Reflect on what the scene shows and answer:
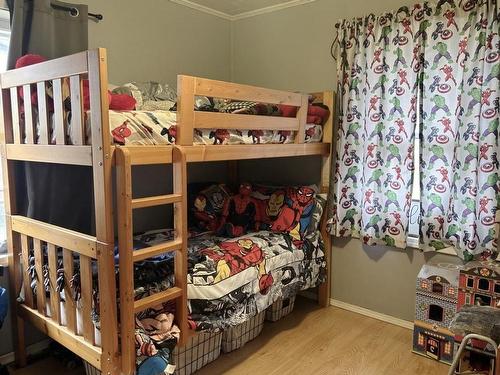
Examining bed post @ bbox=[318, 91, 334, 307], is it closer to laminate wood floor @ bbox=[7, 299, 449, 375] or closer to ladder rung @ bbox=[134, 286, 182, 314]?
laminate wood floor @ bbox=[7, 299, 449, 375]

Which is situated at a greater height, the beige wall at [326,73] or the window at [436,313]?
the beige wall at [326,73]

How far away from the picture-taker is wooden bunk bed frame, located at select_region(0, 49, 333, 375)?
1.65 metres

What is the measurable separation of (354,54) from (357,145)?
65 cm

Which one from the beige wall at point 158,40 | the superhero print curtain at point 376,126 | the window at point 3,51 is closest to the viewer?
the window at point 3,51

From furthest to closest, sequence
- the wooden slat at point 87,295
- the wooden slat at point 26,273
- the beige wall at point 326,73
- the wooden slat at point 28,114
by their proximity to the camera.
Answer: the beige wall at point 326,73
the wooden slat at point 26,273
the wooden slat at point 28,114
the wooden slat at point 87,295

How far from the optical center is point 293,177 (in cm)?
340

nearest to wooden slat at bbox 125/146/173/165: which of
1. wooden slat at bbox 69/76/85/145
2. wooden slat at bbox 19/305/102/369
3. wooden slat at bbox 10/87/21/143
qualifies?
wooden slat at bbox 69/76/85/145

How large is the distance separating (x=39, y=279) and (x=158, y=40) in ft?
6.34

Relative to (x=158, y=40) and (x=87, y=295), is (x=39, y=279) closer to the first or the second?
(x=87, y=295)

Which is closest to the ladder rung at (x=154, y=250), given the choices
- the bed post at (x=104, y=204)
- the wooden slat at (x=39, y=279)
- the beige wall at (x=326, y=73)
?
the bed post at (x=104, y=204)

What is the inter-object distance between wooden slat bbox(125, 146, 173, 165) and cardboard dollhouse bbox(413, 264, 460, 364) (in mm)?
1756

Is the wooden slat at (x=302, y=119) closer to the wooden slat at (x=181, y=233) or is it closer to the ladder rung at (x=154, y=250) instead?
the wooden slat at (x=181, y=233)

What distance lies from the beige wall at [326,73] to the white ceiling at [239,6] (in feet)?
0.16

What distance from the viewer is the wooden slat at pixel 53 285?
6.50ft
